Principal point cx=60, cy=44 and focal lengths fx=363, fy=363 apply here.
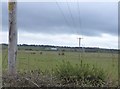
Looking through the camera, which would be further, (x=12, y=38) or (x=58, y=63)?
(x=58, y=63)

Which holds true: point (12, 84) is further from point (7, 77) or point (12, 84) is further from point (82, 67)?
point (82, 67)

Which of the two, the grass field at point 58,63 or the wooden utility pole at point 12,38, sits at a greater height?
the wooden utility pole at point 12,38

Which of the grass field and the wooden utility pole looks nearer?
the wooden utility pole

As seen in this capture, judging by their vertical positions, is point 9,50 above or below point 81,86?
above

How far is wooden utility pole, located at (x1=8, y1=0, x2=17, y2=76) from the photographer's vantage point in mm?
10727

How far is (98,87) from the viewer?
10055 mm

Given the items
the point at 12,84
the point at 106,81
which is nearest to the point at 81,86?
the point at 106,81

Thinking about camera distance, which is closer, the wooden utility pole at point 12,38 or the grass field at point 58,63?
the wooden utility pole at point 12,38

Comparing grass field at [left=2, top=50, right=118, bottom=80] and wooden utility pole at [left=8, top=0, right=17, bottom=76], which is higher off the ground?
wooden utility pole at [left=8, top=0, right=17, bottom=76]

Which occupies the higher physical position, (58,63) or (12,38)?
(12,38)

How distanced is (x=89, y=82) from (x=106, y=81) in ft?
2.24

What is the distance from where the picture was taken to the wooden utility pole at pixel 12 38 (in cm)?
1073

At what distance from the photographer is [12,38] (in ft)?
35.4

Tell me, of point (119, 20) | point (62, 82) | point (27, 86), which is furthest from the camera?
point (119, 20)
